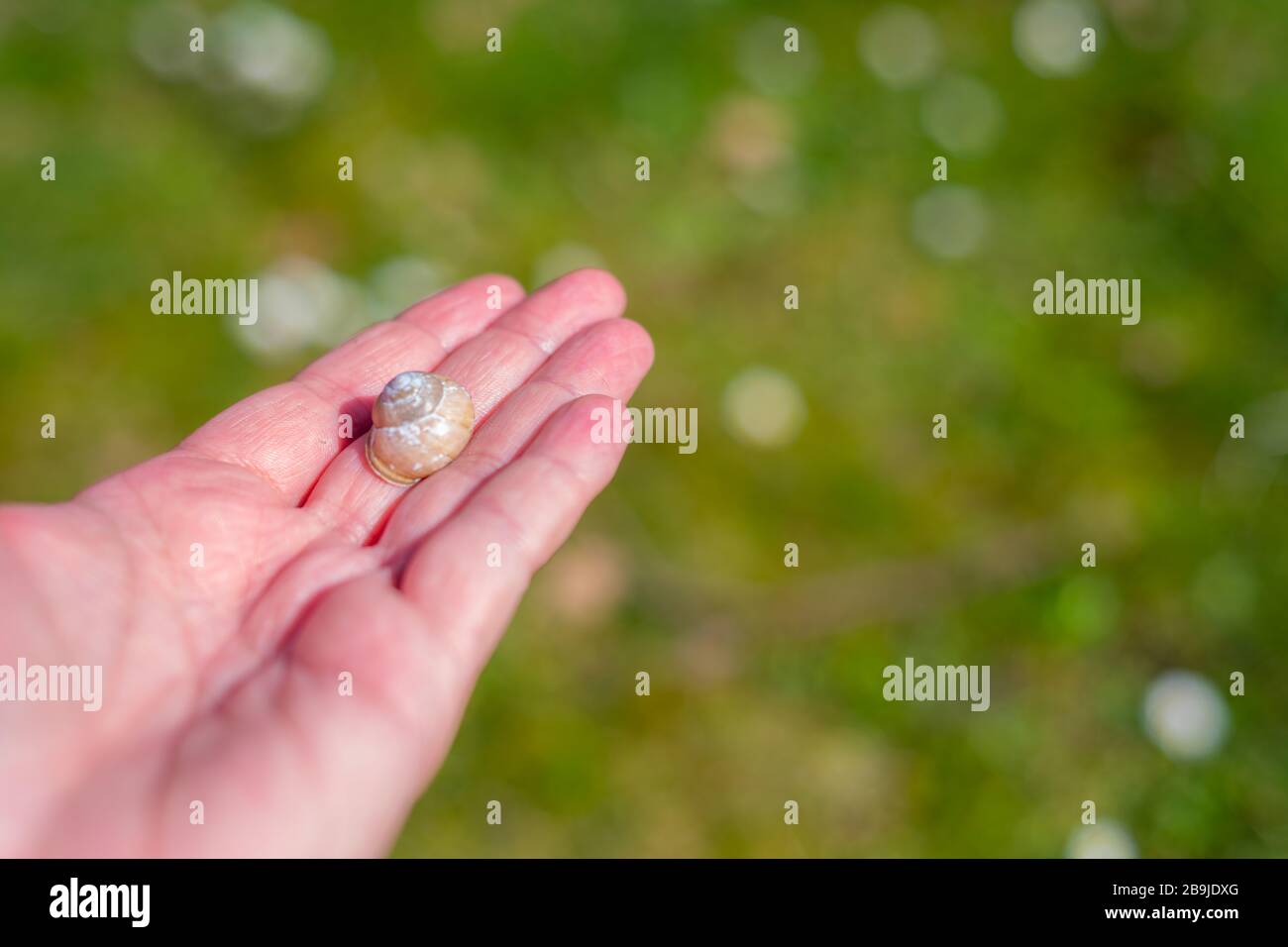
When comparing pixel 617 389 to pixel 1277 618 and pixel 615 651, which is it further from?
pixel 1277 618

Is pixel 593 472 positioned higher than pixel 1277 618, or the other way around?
pixel 593 472

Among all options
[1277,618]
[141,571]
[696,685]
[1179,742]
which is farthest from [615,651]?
[1277,618]

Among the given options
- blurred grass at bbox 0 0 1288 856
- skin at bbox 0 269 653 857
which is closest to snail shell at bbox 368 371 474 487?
skin at bbox 0 269 653 857

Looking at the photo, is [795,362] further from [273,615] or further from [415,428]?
[273,615]

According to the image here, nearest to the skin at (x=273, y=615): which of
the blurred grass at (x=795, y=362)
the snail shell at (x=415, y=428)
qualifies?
the snail shell at (x=415, y=428)

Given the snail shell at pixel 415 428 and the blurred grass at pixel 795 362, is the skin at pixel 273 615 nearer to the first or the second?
the snail shell at pixel 415 428

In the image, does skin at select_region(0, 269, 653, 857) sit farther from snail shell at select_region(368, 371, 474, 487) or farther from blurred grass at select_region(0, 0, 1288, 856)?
blurred grass at select_region(0, 0, 1288, 856)
